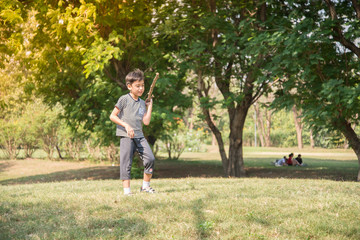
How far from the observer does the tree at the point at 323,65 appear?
9.32 meters

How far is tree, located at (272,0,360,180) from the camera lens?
9.32 m

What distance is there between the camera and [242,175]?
1474 cm

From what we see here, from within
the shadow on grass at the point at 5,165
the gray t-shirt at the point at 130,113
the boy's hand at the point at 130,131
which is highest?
the gray t-shirt at the point at 130,113

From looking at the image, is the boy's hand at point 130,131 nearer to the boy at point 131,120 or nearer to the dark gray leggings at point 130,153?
the boy at point 131,120

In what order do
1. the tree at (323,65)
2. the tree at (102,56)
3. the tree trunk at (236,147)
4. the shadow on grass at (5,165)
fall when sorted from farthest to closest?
the shadow on grass at (5,165), the tree trunk at (236,147), the tree at (102,56), the tree at (323,65)

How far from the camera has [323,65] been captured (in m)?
11.7

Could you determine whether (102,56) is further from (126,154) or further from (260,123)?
(260,123)

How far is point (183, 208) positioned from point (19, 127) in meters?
21.4

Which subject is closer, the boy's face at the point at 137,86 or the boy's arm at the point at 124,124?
the boy's arm at the point at 124,124

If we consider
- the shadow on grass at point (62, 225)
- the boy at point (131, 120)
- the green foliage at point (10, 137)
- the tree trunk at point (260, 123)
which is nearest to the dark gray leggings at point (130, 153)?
the boy at point (131, 120)

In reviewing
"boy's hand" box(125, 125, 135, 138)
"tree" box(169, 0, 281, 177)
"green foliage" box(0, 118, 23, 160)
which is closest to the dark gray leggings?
"boy's hand" box(125, 125, 135, 138)

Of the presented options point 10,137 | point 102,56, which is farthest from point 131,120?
point 10,137

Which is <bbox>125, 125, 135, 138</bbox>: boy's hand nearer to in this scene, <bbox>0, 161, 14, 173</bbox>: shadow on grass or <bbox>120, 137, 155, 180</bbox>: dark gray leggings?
<bbox>120, 137, 155, 180</bbox>: dark gray leggings

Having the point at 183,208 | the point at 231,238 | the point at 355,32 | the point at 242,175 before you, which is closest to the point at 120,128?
the point at 183,208
